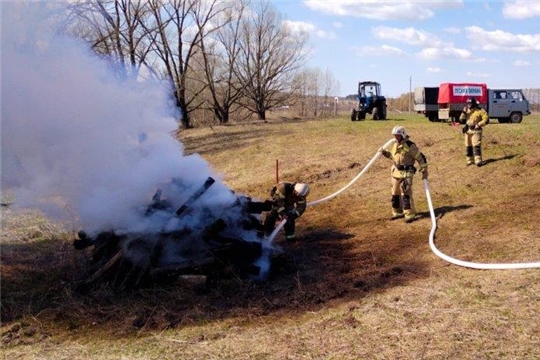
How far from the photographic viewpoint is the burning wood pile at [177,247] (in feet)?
24.9

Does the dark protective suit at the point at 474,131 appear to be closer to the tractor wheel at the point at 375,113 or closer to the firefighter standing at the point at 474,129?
the firefighter standing at the point at 474,129

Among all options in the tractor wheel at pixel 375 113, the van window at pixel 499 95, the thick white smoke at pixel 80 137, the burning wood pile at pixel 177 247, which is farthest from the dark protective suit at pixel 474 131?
the tractor wheel at pixel 375 113

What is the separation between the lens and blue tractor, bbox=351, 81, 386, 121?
30.8 m

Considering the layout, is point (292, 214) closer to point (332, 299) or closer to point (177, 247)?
point (177, 247)

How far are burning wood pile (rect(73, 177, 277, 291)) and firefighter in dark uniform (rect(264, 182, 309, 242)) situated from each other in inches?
42.8

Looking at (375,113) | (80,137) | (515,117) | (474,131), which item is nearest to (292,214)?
(80,137)

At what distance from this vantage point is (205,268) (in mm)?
7605

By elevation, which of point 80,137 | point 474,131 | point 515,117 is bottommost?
point 515,117

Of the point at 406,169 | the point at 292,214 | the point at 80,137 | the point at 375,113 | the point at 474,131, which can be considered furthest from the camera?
the point at 375,113

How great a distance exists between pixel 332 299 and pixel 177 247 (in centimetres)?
262

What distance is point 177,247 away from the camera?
8047 mm

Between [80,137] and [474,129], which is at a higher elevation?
[80,137]

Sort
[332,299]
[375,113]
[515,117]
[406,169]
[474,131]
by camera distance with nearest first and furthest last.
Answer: [332,299] < [406,169] < [474,131] < [515,117] < [375,113]

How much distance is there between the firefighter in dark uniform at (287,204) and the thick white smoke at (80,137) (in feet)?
4.05
